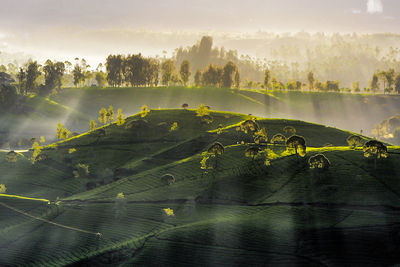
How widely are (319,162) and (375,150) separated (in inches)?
573

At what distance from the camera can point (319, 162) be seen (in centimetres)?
10338

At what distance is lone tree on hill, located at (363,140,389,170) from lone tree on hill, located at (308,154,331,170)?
10.9m

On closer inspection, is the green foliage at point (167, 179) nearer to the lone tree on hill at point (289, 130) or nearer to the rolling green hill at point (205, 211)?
the rolling green hill at point (205, 211)

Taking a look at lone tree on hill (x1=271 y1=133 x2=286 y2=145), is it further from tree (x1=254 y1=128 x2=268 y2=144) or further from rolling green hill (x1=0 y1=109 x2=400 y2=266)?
rolling green hill (x1=0 y1=109 x2=400 y2=266)

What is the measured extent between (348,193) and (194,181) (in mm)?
37804

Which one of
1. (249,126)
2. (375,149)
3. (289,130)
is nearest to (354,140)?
(289,130)

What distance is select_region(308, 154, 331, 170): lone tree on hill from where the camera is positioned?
103 meters

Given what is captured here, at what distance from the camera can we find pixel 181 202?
98500 millimetres

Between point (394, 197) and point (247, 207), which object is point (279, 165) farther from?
point (394, 197)

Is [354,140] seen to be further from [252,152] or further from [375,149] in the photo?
[252,152]

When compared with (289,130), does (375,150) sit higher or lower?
lower

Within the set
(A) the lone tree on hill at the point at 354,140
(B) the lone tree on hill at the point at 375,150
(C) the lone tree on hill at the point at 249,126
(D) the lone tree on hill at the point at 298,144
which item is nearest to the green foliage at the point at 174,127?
(C) the lone tree on hill at the point at 249,126

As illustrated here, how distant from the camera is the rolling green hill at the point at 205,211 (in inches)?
2849

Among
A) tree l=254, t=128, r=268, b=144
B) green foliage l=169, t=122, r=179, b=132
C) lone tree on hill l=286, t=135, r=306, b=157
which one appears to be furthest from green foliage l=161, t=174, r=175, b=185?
green foliage l=169, t=122, r=179, b=132
